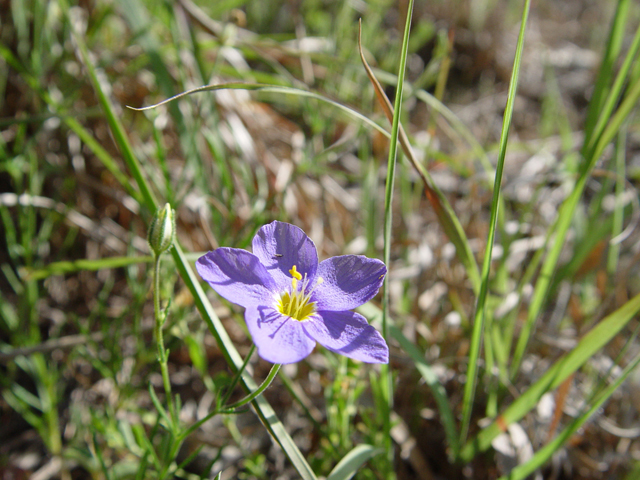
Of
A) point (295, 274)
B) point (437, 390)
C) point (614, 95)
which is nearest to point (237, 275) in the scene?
point (295, 274)

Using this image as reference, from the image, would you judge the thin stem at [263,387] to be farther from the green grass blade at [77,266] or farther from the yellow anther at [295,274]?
the green grass blade at [77,266]

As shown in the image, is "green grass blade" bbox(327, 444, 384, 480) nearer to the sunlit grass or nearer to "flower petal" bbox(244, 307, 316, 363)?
the sunlit grass

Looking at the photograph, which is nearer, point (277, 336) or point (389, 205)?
point (277, 336)

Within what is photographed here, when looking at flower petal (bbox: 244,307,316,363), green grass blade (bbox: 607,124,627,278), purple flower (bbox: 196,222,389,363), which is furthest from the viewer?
green grass blade (bbox: 607,124,627,278)

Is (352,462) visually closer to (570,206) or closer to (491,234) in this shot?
(491,234)

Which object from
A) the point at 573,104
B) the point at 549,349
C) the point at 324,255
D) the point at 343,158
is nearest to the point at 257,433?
the point at 324,255

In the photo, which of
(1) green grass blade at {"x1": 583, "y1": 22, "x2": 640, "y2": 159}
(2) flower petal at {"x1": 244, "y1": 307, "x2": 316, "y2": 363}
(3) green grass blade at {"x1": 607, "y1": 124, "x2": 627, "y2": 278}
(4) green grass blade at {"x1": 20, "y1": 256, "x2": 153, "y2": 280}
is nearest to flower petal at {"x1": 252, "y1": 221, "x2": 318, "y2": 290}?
(2) flower petal at {"x1": 244, "y1": 307, "x2": 316, "y2": 363}

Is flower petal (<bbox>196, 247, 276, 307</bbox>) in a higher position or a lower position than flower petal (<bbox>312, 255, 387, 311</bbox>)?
higher

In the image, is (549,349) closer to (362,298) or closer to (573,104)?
(362,298)
